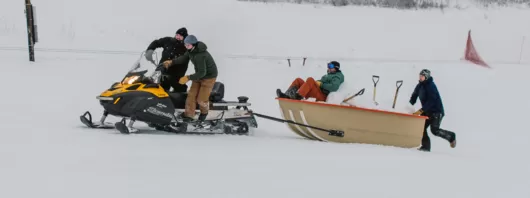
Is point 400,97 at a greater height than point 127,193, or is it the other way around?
point 127,193

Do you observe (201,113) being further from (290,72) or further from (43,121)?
(290,72)

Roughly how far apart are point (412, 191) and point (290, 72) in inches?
463

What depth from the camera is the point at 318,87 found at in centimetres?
915

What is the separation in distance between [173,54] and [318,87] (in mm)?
2197

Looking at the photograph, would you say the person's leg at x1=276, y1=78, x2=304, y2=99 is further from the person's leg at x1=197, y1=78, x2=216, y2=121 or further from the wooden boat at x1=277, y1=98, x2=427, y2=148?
the person's leg at x1=197, y1=78, x2=216, y2=121

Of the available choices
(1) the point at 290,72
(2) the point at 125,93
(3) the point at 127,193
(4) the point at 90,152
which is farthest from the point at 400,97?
(3) the point at 127,193

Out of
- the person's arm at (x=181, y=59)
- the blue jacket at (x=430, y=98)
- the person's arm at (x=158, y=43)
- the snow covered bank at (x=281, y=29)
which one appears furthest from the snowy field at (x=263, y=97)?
the person's arm at (x=158, y=43)

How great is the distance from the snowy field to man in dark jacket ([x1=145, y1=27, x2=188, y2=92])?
1.01m

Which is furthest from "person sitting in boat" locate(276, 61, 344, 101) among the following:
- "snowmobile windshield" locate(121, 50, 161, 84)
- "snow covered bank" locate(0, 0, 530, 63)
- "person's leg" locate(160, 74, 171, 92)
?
"snow covered bank" locate(0, 0, 530, 63)

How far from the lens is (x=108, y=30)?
19.9 metres

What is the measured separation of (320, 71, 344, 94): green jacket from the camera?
9.05 meters

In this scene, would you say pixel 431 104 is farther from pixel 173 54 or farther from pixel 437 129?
pixel 173 54

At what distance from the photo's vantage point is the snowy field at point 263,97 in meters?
5.80

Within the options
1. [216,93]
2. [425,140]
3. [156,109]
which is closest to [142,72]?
[156,109]
